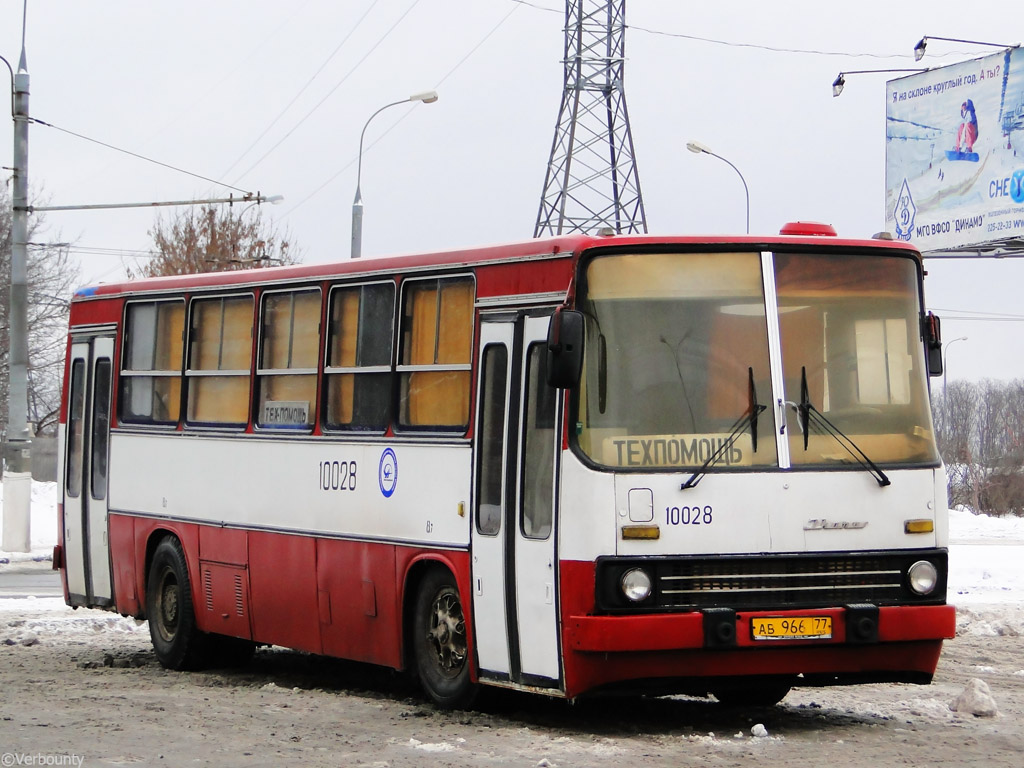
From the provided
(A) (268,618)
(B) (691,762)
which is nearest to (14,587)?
(A) (268,618)

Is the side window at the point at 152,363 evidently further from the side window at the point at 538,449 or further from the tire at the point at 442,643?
the side window at the point at 538,449

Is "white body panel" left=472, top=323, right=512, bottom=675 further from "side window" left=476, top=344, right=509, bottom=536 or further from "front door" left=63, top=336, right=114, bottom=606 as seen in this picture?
"front door" left=63, top=336, right=114, bottom=606

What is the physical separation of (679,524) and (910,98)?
33572 mm

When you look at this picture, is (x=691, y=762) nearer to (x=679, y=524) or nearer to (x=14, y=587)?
(x=679, y=524)

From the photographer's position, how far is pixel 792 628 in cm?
946

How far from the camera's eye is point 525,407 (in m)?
10.1


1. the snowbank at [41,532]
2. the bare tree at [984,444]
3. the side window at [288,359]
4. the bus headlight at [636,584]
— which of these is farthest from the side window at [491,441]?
the bare tree at [984,444]

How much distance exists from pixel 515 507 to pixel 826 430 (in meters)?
1.84

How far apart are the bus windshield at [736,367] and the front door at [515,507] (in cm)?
45

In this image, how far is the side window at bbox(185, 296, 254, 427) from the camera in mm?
13422

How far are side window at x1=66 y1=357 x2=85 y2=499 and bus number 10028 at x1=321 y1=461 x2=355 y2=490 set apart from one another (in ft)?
14.0

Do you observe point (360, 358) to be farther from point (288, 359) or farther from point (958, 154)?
point (958, 154)

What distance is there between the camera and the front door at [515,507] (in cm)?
977

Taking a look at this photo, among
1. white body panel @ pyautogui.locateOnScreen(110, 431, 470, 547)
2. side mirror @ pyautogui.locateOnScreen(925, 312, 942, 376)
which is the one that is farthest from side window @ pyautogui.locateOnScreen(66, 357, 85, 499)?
side mirror @ pyautogui.locateOnScreen(925, 312, 942, 376)
